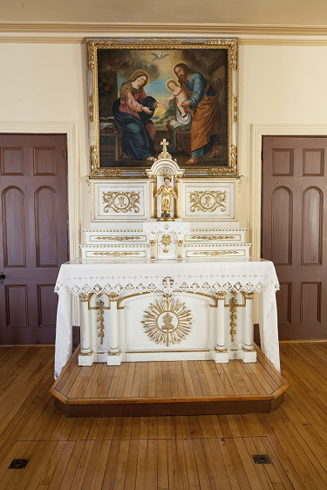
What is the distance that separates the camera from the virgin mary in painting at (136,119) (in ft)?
17.2

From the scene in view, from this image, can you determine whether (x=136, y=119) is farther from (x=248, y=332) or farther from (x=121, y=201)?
(x=248, y=332)

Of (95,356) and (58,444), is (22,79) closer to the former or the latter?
(95,356)

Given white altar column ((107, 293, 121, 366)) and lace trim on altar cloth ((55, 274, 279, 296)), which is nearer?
lace trim on altar cloth ((55, 274, 279, 296))

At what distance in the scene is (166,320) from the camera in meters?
4.27

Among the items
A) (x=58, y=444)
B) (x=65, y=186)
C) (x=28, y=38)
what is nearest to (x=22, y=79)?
(x=28, y=38)

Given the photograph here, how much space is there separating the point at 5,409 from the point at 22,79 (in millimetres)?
4303

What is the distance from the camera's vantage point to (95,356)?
4281 millimetres

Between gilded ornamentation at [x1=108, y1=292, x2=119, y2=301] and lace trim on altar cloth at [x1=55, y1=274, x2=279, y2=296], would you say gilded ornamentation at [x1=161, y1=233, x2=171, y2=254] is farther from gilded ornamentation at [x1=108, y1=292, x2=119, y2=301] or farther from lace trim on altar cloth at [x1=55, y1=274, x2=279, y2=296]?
gilded ornamentation at [x1=108, y1=292, x2=119, y2=301]

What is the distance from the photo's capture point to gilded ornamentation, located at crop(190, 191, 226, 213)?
5316 mm

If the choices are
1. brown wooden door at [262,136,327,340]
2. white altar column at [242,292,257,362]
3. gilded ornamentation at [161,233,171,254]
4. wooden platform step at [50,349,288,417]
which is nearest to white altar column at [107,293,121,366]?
wooden platform step at [50,349,288,417]

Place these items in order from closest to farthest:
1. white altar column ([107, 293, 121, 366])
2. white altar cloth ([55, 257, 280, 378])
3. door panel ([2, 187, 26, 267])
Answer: white altar cloth ([55, 257, 280, 378]) < white altar column ([107, 293, 121, 366]) < door panel ([2, 187, 26, 267])

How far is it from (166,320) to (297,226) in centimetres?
263

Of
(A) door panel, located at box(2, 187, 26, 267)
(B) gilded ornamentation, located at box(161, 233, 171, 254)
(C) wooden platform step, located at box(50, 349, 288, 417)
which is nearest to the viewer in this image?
(C) wooden platform step, located at box(50, 349, 288, 417)

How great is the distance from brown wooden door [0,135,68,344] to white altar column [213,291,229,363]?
2.52 metres
